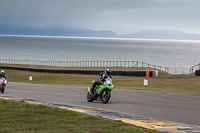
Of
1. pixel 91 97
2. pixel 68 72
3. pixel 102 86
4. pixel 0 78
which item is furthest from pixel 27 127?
pixel 68 72

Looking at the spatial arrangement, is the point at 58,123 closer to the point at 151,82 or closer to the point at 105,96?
the point at 105,96

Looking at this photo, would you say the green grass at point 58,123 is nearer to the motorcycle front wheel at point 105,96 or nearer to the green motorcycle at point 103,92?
the green motorcycle at point 103,92

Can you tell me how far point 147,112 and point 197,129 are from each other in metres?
3.70

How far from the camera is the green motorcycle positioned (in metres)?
14.4

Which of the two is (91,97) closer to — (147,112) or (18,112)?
(147,112)

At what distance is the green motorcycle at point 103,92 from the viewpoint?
14.4 metres

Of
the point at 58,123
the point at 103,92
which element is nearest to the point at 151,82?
the point at 103,92

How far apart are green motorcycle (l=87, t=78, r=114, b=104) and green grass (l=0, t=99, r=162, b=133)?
3.60 m

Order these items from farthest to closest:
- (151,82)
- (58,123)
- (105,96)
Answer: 1. (151,82)
2. (105,96)
3. (58,123)

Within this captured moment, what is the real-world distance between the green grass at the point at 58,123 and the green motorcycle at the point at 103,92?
3596mm

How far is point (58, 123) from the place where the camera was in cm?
904

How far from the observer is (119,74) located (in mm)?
45844

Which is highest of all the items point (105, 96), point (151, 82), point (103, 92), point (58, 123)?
point (151, 82)

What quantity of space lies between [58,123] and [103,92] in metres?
6.28
